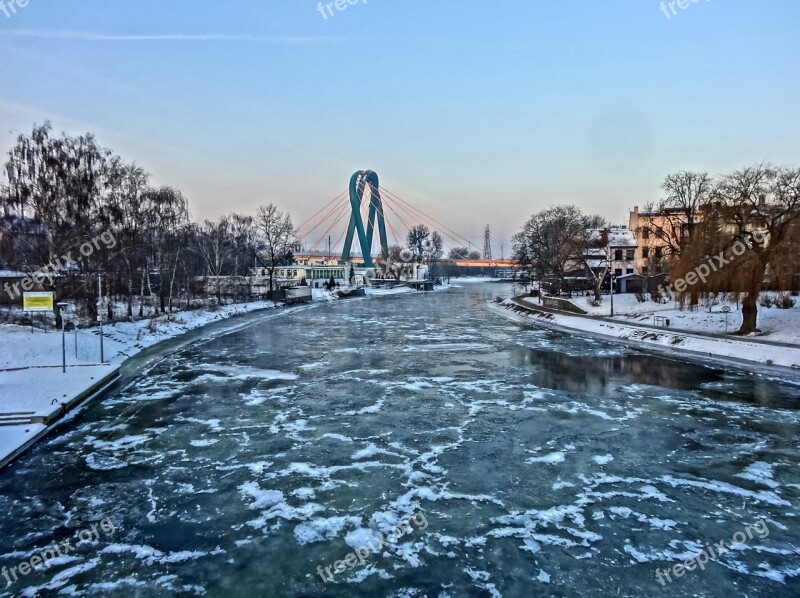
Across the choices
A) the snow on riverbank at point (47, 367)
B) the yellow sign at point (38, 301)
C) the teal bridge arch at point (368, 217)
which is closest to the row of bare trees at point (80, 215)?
the snow on riverbank at point (47, 367)

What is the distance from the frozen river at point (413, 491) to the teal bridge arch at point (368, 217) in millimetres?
95703

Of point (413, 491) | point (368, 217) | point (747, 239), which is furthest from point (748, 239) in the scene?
point (368, 217)

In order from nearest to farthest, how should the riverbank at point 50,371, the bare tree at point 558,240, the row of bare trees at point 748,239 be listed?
the riverbank at point 50,371 → the row of bare trees at point 748,239 → the bare tree at point 558,240

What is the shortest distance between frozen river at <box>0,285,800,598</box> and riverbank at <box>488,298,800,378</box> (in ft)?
13.2

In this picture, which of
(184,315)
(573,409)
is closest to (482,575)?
(573,409)

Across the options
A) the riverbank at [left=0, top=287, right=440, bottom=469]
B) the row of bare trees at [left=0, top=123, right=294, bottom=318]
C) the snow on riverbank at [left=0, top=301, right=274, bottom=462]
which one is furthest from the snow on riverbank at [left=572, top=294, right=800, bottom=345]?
the row of bare trees at [left=0, top=123, right=294, bottom=318]

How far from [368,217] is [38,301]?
10564cm

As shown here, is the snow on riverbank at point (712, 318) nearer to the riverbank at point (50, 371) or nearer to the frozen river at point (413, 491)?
the frozen river at point (413, 491)

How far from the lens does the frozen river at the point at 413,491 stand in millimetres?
5445

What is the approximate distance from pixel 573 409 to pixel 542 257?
38.2 meters

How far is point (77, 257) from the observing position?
81.0 ft

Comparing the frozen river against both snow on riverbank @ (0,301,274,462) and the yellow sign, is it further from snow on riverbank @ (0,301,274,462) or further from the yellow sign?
the yellow sign

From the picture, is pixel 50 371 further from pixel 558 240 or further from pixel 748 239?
pixel 558 240

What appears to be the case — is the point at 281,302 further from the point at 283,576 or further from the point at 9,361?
the point at 283,576
